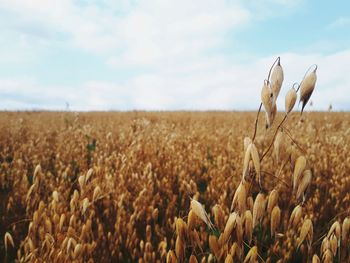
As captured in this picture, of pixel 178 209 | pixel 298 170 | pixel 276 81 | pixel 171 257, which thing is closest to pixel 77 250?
pixel 171 257

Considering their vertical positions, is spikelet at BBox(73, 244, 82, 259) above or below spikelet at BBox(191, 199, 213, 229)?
below

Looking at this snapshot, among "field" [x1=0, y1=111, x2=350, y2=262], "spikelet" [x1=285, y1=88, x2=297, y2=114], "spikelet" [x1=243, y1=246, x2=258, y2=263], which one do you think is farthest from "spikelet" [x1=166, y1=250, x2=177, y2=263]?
"spikelet" [x1=285, y1=88, x2=297, y2=114]

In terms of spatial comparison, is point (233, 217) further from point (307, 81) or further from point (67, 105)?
point (67, 105)

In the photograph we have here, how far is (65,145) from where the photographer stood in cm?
536

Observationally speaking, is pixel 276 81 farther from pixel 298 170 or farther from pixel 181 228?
pixel 181 228

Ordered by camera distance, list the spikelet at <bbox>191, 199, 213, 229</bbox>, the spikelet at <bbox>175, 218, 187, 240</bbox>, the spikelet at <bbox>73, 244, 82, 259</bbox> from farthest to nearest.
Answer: the spikelet at <bbox>73, 244, 82, 259</bbox> → the spikelet at <bbox>175, 218, 187, 240</bbox> → the spikelet at <bbox>191, 199, 213, 229</bbox>

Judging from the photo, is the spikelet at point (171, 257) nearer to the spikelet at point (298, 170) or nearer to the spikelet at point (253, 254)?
the spikelet at point (253, 254)

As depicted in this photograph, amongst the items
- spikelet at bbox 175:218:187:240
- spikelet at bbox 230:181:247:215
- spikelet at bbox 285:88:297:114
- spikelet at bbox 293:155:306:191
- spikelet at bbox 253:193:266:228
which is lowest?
spikelet at bbox 175:218:187:240

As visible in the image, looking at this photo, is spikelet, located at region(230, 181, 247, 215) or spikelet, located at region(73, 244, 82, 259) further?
spikelet, located at region(73, 244, 82, 259)

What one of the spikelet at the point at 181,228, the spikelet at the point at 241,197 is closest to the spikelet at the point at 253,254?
the spikelet at the point at 241,197

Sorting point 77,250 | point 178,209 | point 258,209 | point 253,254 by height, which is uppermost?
point 258,209

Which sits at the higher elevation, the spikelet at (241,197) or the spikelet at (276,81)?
the spikelet at (276,81)

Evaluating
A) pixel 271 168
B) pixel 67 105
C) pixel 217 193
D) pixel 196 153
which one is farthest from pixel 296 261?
pixel 67 105

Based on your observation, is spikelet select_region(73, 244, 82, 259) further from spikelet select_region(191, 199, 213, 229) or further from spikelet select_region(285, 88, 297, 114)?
spikelet select_region(285, 88, 297, 114)
